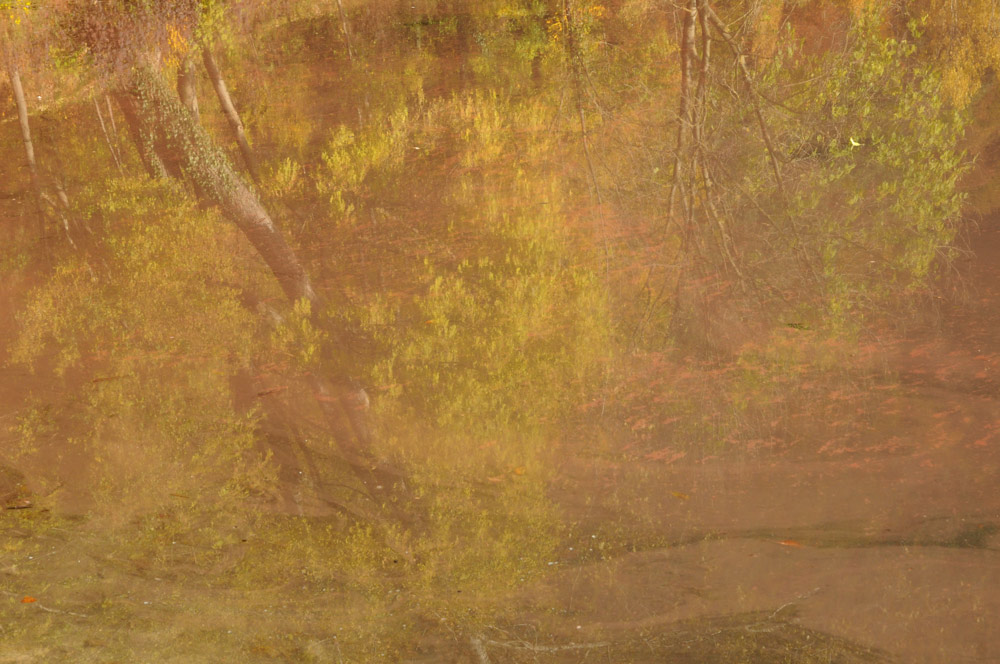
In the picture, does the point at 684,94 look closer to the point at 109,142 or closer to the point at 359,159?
the point at 359,159

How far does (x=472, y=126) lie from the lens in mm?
5156

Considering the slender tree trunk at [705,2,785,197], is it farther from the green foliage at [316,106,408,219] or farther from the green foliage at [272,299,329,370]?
the green foliage at [272,299,329,370]

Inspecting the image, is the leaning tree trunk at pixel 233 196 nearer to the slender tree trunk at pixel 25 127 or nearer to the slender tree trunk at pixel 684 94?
the slender tree trunk at pixel 25 127

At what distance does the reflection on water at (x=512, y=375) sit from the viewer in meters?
2.05

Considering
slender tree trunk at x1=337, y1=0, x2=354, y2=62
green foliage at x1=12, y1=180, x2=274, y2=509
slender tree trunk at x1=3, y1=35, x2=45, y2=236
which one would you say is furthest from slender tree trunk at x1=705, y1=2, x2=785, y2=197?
slender tree trunk at x1=3, y1=35, x2=45, y2=236

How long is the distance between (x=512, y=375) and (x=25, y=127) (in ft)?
13.9

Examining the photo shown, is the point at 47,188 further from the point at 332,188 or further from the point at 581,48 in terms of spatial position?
the point at 581,48

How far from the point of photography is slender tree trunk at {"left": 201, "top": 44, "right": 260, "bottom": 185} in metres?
4.74

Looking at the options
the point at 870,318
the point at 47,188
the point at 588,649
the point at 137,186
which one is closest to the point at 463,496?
the point at 588,649

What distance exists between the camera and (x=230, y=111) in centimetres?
544

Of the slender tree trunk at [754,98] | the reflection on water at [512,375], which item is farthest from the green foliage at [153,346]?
the slender tree trunk at [754,98]

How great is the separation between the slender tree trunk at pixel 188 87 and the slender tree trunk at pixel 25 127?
971 mm

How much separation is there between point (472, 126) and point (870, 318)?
2863mm

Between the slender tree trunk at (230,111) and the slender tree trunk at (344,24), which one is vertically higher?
the slender tree trunk at (344,24)
